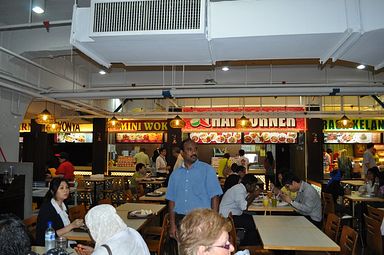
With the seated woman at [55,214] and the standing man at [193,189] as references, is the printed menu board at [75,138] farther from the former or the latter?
the standing man at [193,189]

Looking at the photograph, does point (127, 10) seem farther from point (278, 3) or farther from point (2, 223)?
point (2, 223)

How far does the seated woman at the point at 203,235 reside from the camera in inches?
68.9

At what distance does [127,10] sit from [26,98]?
4.93 metres

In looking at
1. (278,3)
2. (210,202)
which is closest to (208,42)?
(278,3)

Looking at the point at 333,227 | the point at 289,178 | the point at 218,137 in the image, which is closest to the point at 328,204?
the point at 289,178

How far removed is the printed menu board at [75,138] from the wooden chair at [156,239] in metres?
9.46

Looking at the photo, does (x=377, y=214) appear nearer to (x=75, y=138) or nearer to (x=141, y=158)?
(x=141, y=158)

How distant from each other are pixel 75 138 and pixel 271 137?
7653 mm

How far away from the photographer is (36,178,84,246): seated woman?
11.8 ft

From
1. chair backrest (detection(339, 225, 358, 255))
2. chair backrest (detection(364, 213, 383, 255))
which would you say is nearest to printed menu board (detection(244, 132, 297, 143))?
chair backrest (detection(364, 213, 383, 255))

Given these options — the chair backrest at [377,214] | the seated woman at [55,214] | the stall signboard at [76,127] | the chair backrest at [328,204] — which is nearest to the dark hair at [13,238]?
the seated woman at [55,214]

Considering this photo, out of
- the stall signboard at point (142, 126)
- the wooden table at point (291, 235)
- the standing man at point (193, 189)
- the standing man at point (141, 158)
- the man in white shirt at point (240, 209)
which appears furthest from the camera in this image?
the stall signboard at point (142, 126)

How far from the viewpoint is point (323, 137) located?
11.8 meters

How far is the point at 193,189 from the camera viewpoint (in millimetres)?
4195
